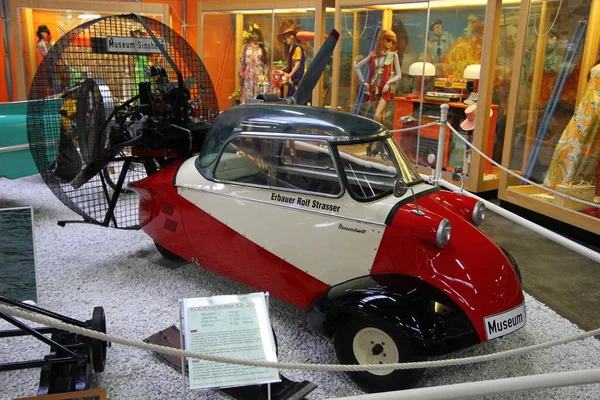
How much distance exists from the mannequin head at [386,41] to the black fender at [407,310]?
4.88m

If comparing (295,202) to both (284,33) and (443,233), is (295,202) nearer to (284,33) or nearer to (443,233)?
(443,233)

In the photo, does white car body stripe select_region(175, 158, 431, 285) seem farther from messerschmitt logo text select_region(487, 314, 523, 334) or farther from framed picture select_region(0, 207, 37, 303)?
framed picture select_region(0, 207, 37, 303)

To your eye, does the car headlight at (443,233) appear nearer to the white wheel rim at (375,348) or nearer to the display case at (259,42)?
the white wheel rim at (375,348)

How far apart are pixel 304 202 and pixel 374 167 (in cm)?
46

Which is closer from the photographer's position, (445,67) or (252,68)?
(445,67)

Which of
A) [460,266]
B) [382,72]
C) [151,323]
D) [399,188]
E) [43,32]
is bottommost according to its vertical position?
[151,323]

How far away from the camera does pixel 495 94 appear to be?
20.7 feet

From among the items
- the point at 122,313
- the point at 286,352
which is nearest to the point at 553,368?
the point at 286,352

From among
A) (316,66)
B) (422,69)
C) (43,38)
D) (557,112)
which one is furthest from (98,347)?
(43,38)

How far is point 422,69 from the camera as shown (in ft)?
21.8

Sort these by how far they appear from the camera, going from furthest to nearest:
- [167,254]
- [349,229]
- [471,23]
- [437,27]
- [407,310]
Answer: [437,27]
[471,23]
[167,254]
[349,229]
[407,310]

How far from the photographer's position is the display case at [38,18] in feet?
26.8

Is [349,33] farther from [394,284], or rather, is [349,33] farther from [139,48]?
[394,284]

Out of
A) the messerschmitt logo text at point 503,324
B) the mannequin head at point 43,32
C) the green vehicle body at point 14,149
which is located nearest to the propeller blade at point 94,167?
the green vehicle body at point 14,149
